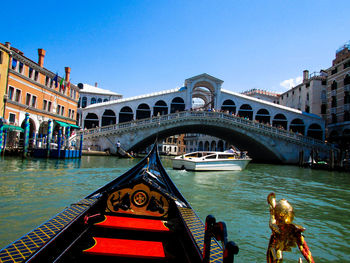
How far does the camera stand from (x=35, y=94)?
14.5 m

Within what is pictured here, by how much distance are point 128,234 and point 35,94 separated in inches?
581

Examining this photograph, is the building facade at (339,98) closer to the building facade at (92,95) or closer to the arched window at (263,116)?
the arched window at (263,116)

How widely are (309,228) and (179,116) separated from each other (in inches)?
514

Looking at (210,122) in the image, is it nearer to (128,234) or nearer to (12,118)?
(12,118)

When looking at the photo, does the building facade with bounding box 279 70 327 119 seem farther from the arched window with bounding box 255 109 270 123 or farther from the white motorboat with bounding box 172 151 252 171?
the white motorboat with bounding box 172 151 252 171

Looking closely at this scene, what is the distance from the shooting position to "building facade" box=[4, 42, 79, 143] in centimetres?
1259

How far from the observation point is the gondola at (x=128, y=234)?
1.48 m

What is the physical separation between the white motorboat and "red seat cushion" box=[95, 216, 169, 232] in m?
7.42

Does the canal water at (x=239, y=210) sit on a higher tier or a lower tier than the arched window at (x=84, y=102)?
lower

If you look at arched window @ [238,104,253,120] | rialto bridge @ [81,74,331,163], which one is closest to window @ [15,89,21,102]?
rialto bridge @ [81,74,331,163]

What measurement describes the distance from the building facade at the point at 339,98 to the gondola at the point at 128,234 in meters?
18.1

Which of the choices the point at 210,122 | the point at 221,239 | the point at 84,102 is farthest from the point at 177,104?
the point at 221,239

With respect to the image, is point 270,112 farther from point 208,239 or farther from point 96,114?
point 208,239

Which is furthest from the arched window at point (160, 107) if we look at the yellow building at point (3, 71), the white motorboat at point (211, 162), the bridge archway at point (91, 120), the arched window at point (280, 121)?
the yellow building at point (3, 71)
